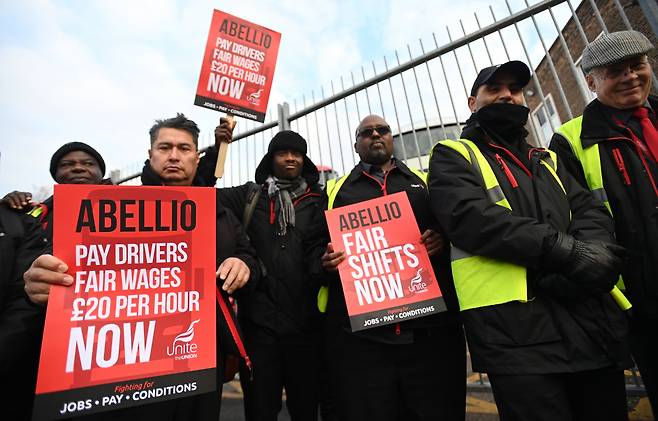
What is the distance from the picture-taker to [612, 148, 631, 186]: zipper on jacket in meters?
1.74

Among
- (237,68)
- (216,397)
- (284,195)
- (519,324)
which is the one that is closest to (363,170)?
(284,195)

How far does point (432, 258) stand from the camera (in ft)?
6.37

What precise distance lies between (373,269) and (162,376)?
1018mm

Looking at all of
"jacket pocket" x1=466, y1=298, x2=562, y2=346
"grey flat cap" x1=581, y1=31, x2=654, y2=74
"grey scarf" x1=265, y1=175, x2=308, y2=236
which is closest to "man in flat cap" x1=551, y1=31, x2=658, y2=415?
"grey flat cap" x1=581, y1=31, x2=654, y2=74

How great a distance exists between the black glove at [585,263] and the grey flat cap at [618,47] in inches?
44.7

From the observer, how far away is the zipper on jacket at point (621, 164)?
1744 millimetres

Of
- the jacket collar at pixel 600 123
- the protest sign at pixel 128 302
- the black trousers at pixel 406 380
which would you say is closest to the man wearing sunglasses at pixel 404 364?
the black trousers at pixel 406 380

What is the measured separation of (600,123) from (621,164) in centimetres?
26

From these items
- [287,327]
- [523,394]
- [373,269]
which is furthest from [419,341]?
[287,327]

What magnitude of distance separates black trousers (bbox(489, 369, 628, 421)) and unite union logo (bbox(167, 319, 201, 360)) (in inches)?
44.2

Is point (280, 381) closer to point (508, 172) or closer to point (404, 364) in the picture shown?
point (404, 364)

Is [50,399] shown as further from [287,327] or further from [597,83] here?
[597,83]

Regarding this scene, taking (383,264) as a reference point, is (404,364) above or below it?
below

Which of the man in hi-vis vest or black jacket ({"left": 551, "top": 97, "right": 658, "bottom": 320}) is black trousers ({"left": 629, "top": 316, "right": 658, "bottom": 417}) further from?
the man in hi-vis vest
